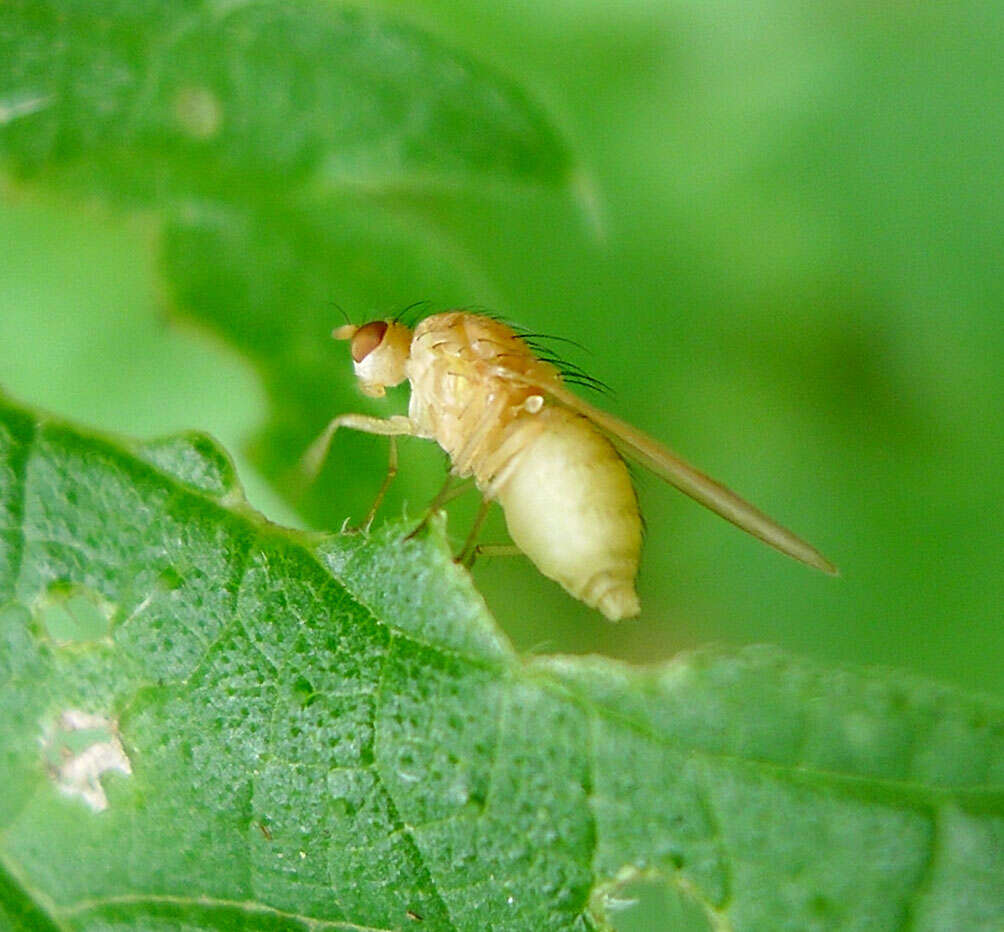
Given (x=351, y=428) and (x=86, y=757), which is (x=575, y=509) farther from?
(x=86, y=757)

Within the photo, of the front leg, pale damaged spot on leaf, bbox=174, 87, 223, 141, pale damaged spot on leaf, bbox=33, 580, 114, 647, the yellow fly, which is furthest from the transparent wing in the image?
pale damaged spot on leaf, bbox=33, 580, 114, 647

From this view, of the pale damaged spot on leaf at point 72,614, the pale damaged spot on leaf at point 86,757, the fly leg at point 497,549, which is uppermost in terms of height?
the fly leg at point 497,549

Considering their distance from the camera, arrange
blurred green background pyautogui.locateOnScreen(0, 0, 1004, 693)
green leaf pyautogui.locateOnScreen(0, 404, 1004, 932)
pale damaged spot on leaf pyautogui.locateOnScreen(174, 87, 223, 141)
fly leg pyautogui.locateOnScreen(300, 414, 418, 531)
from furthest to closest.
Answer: blurred green background pyautogui.locateOnScreen(0, 0, 1004, 693), pale damaged spot on leaf pyautogui.locateOnScreen(174, 87, 223, 141), fly leg pyautogui.locateOnScreen(300, 414, 418, 531), green leaf pyautogui.locateOnScreen(0, 404, 1004, 932)

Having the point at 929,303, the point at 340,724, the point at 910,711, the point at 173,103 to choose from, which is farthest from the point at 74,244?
the point at 929,303

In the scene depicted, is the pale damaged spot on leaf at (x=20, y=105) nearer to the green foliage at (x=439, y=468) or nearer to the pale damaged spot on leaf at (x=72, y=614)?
the green foliage at (x=439, y=468)

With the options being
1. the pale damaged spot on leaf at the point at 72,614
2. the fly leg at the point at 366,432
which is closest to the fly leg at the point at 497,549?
the fly leg at the point at 366,432

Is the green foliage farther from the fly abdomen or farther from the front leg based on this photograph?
the fly abdomen

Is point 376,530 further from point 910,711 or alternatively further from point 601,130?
point 601,130
